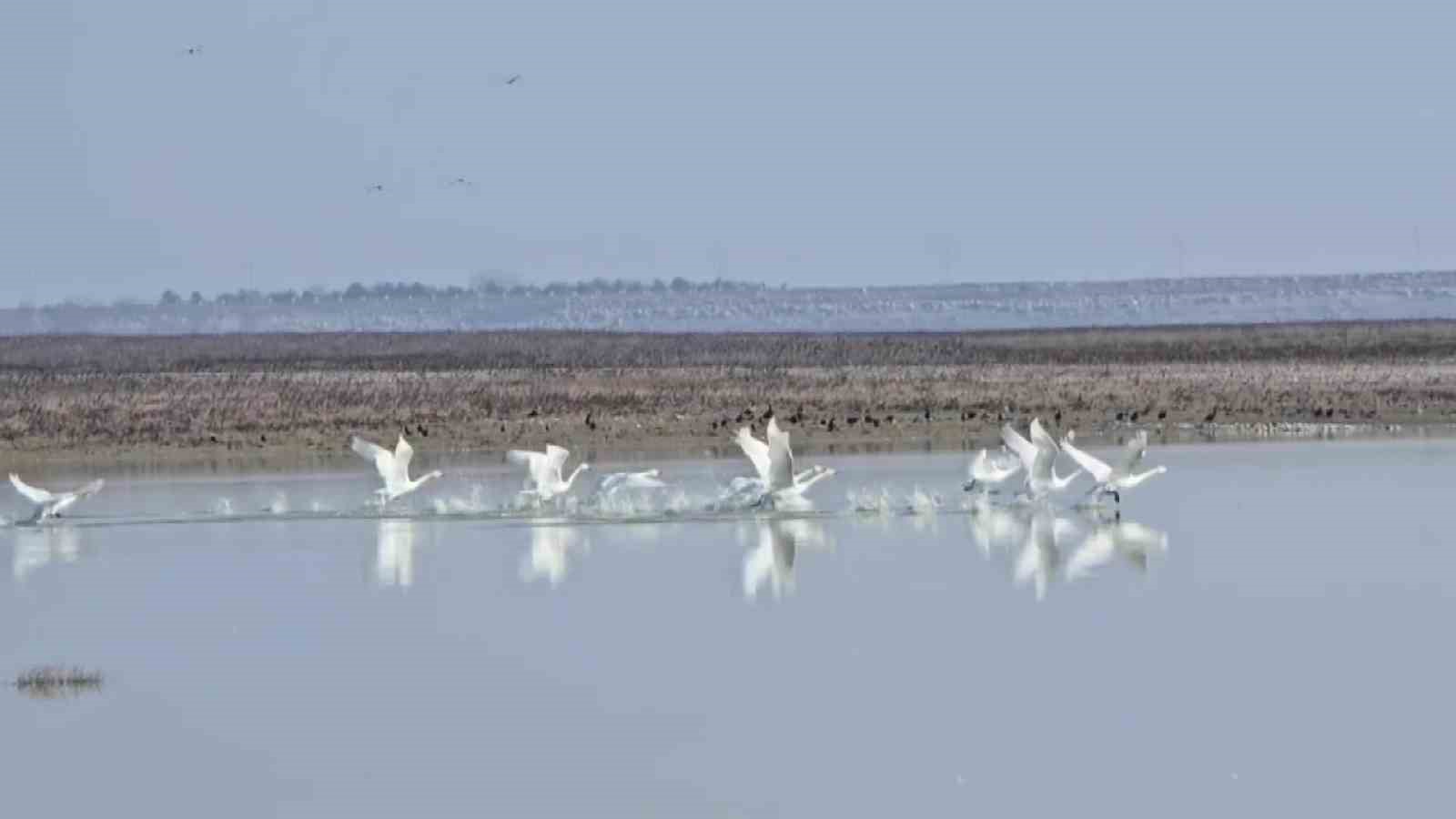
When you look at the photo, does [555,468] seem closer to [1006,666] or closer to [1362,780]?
[1006,666]

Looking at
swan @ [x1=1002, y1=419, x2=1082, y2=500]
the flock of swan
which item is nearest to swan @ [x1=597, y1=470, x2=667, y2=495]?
the flock of swan

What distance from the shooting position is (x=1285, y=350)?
6253 cm

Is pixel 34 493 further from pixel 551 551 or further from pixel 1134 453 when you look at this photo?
pixel 1134 453

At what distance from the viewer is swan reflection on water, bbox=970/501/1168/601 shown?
24.2 metres

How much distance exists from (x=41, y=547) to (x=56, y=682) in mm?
8930

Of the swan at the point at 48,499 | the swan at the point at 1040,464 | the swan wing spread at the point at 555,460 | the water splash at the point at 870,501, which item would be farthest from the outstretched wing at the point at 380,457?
the swan at the point at 1040,464

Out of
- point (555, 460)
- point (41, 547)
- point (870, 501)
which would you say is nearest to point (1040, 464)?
point (870, 501)

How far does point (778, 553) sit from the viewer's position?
2583 cm

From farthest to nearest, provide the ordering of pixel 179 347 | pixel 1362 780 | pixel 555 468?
1. pixel 179 347
2. pixel 555 468
3. pixel 1362 780

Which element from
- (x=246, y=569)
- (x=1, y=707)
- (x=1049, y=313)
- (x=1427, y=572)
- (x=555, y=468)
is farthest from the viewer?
(x=1049, y=313)

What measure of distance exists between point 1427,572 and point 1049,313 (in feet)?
298

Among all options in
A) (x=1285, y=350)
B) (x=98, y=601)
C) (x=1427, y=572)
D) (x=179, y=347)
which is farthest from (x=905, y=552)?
(x=179, y=347)

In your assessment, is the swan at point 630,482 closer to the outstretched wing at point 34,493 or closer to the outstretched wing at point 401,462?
the outstretched wing at point 401,462

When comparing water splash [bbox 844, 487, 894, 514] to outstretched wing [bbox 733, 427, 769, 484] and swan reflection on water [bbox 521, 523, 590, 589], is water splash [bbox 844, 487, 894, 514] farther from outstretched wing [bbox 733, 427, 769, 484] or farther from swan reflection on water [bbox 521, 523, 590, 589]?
swan reflection on water [bbox 521, 523, 590, 589]
